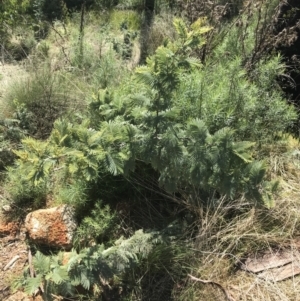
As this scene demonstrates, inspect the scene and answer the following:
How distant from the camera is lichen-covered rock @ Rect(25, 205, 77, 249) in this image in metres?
2.80

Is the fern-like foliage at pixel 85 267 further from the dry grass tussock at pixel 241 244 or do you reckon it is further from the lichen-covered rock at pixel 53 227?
the dry grass tussock at pixel 241 244

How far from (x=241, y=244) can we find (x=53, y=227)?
1.26m

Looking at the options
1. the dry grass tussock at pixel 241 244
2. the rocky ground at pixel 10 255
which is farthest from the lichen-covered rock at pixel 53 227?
the dry grass tussock at pixel 241 244

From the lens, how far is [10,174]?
3213 mm

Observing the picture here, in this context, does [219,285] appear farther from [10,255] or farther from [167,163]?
[10,255]

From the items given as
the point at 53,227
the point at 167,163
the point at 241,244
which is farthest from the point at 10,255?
the point at 241,244

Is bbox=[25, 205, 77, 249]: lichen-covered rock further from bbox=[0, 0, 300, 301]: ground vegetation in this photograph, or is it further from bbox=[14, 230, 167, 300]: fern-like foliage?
bbox=[14, 230, 167, 300]: fern-like foliage

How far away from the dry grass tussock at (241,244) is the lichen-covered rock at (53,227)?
85 centimetres

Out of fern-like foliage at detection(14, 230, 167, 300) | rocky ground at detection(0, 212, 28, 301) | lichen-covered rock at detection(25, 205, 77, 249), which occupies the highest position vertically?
fern-like foliage at detection(14, 230, 167, 300)

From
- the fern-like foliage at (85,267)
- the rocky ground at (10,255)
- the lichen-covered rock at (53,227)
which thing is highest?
the fern-like foliage at (85,267)

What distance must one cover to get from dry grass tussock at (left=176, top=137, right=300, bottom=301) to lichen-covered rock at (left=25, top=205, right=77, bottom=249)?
85 cm

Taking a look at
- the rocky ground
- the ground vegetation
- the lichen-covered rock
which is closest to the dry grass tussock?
the ground vegetation

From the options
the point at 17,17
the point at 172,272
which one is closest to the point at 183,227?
the point at 172,272

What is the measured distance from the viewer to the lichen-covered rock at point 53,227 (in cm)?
280
